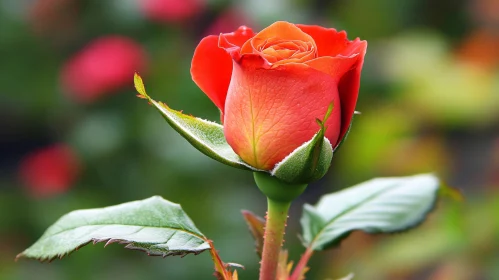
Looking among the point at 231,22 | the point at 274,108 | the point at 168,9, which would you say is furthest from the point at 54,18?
the point at 274,108

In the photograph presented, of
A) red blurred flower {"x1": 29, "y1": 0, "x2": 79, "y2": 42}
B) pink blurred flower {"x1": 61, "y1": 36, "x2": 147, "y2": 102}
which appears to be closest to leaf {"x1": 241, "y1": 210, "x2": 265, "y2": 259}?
pink blurred flower {"x1": 61, "y1": 36, "x2": 147, "y2": 102}

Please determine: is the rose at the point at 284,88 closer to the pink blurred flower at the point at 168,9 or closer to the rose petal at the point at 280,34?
the rose petal at the point at 280,34

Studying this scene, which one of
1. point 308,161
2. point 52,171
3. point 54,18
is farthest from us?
point 54,18

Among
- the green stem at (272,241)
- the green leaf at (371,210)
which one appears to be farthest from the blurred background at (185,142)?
the green stem at (272,241)

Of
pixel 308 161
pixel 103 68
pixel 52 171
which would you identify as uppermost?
pixel 308 161

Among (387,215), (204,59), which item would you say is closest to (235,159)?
(204,59)

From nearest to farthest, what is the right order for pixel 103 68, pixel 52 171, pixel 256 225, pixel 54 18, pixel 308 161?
pixel 308 161, pixel 256 225, pixel 103 68, pixel 52 171, pixel 54 18

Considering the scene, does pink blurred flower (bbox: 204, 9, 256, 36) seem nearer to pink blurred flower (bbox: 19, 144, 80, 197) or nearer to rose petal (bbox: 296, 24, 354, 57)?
pink blurred flower (bbox: 19, 144, 80, 197)

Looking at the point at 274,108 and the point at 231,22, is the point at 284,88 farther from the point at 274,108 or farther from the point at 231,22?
the point at 231,22
